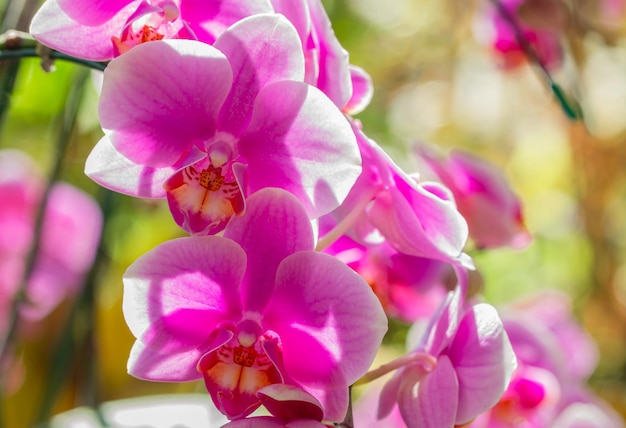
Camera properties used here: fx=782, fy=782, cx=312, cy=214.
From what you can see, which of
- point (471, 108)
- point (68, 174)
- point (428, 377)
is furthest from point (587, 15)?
point (428, 377)

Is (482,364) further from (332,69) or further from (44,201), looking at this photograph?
(44,201)

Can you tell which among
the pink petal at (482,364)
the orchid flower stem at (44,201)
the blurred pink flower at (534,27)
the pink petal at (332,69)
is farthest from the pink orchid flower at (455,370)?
the blurred pink flower at (534,27)

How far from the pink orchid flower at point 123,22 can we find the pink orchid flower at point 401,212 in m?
0.08

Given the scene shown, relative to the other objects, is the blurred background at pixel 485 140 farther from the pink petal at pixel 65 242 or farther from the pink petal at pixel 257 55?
the pink petal at pixel 257 55

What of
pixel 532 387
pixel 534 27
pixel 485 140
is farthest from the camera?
pixel 485 140

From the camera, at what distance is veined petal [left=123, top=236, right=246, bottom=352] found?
0.30 metres

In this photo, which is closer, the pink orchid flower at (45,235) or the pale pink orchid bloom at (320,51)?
the pale pink orchid bloom at (320,51)

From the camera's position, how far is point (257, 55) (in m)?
0.30

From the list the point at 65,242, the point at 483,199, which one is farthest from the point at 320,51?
the point at 65,242

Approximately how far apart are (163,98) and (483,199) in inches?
11.0

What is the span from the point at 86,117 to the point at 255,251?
1.88ft

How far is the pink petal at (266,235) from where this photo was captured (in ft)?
1.00

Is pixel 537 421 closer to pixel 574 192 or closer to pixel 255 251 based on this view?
pixel 255 251

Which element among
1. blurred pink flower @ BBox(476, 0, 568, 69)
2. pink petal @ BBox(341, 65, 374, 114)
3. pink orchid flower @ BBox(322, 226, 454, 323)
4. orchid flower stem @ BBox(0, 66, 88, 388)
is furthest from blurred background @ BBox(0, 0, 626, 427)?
pink petal @ BBox(341, 65, 374, 114)
